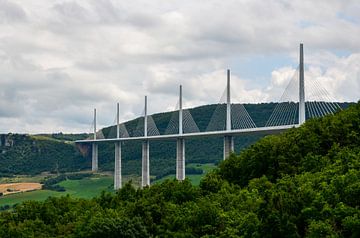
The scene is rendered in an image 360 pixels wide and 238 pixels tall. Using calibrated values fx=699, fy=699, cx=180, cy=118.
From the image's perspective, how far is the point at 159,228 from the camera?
120ft

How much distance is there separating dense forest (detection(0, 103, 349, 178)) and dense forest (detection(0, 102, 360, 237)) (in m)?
77.6

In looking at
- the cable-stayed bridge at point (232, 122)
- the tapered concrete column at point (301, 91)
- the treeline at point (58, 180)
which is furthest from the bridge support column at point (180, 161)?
the treeline at point (58, 180)

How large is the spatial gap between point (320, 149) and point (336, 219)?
64.4 feet

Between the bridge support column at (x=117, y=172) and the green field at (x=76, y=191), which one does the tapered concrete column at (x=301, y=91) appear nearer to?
the green field at (x=76, y=191)

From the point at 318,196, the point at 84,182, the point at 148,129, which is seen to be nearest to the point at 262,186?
the point at 318,196

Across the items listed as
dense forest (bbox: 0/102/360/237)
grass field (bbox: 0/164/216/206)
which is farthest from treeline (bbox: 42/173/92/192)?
dense forest (bbox: 0/102/360/237)

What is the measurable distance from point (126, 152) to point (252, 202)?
125 m

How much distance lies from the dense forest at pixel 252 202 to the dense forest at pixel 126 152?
255ft

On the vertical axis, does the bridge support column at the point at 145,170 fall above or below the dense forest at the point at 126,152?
below

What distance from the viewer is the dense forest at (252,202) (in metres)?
27.4

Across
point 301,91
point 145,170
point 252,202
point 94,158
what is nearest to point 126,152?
point 94,158

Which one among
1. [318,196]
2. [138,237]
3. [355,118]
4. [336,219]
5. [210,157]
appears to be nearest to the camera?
[336,219]

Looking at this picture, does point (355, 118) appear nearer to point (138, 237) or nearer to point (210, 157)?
point (138, 237)

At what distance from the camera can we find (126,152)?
156750 mm
